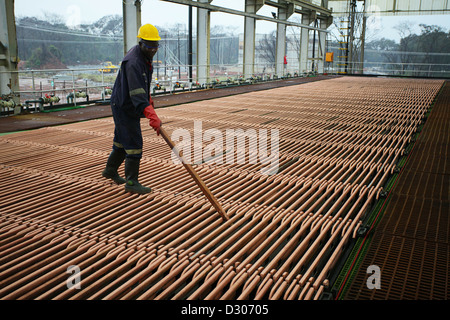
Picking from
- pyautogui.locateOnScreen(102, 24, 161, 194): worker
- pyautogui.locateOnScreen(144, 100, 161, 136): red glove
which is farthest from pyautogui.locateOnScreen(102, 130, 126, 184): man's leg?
pyautogui.locateOnScreen(144, 100, 161, 136): red glove

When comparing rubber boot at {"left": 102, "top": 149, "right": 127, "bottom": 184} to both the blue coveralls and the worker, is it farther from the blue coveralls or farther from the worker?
the blue coveralls

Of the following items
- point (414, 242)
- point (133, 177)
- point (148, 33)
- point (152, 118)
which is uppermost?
point (148, 33)

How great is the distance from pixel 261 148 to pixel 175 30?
42.0 feet

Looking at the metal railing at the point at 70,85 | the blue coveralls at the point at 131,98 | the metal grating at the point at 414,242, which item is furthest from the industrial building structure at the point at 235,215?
the metal railing at the point at 70,85

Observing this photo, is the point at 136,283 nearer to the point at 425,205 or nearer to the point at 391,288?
the point at 391,288

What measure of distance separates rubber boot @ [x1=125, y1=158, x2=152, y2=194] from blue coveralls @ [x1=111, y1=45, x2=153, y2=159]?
0.06 m

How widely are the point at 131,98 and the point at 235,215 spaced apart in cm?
141

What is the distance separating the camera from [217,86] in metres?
16.4

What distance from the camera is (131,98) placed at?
12.0 feet

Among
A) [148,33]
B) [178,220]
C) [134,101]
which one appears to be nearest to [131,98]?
[134,101]

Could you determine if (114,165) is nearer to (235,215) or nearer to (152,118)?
(152,118)

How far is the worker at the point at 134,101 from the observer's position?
365cm

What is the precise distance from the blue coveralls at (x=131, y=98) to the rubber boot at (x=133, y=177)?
0.20 feet
